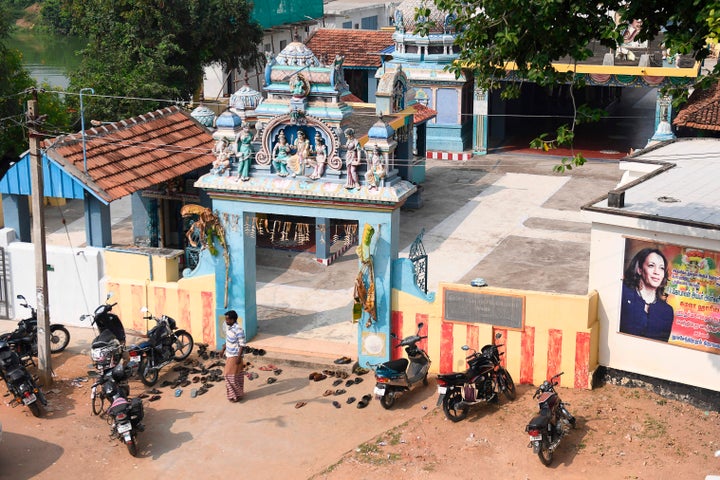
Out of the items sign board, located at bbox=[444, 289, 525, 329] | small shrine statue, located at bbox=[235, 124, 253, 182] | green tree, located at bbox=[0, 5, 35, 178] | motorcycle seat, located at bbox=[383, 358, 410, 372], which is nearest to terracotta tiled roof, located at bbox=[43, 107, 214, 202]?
small shrine statue, located at bbox=[235, 124, 253, 182]

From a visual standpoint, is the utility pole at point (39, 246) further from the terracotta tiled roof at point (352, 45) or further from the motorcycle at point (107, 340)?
the terracotta tiled roof at point (352, 45)

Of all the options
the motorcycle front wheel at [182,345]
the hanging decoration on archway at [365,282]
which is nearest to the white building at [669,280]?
the hanging decoration on archway at [365,282]

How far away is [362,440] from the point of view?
13.9 meters

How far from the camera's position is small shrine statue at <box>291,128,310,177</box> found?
16.0 m

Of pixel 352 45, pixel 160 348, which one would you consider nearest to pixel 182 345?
pixel 160 348

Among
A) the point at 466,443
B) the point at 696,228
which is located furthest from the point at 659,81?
the point at 466,443

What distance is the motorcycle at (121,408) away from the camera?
1339 cm

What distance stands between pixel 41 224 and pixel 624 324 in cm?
940

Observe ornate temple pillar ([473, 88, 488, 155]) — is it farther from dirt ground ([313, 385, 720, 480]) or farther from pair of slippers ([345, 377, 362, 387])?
dirt ground ([313, 385, 720, 480])

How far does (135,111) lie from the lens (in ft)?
102

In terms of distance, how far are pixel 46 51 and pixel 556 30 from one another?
55760mm

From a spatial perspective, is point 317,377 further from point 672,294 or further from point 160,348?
point 672,294

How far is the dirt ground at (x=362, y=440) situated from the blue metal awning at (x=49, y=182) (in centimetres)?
476

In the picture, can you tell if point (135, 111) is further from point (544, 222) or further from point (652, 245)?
point (652, 245)
